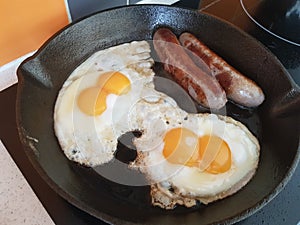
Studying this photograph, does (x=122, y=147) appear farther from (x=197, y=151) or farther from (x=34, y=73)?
(x=34, y=73)

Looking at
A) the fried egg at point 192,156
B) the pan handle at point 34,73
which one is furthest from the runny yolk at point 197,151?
the pan handle at point 34,73

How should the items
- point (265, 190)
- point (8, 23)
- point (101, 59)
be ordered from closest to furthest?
point (265, 190) → point (8, 23) → point (101, 59)

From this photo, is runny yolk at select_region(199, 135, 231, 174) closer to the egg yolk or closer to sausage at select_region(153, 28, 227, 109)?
sausage at select_region(153, 28, 227, 109)

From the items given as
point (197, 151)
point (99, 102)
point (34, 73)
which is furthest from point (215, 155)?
point (34, 73)

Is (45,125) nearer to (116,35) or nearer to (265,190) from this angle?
(116,35)

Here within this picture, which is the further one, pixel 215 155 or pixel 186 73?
pixel 186 73

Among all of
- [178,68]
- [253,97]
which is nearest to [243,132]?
[253,97]

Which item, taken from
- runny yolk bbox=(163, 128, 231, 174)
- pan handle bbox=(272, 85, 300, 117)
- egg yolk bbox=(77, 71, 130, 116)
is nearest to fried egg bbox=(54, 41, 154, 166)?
egg yolk bbox=(77, 71, 130, 116)
